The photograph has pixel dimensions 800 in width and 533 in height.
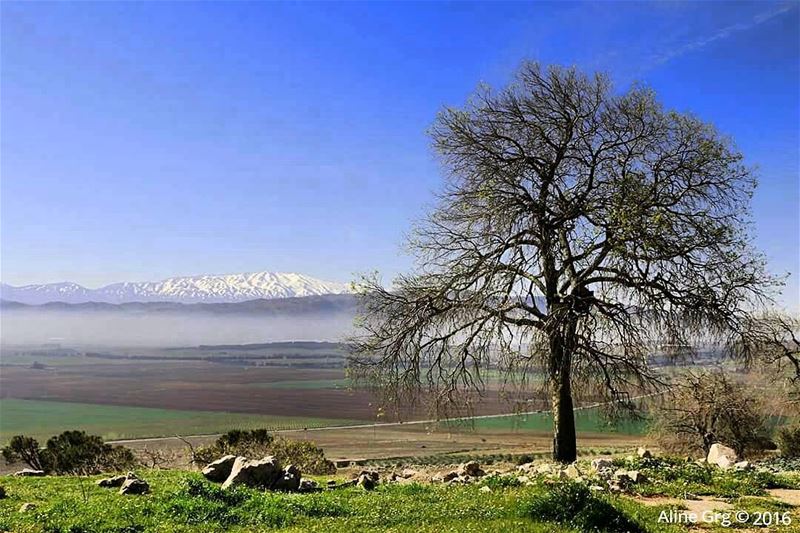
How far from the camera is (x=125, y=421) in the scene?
101 meters

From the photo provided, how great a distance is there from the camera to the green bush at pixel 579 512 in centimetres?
997

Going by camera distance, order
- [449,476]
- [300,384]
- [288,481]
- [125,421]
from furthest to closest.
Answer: [300,384]
[125,421]
[449,476]
[288,481]

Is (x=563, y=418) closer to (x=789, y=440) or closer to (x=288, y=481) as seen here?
(x=288, y=481)

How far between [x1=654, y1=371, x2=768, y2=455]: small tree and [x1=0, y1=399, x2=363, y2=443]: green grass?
177ft

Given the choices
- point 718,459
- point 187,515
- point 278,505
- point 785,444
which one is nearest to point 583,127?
point 718,459

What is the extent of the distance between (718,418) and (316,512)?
34157 mm

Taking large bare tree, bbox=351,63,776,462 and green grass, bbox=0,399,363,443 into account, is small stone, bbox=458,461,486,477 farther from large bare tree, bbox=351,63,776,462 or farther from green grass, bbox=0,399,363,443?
green grass, bbox=0,399,363,443

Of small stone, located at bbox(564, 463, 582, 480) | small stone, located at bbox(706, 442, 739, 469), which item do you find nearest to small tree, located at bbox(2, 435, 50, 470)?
small stone, located at bbox(564, 463, 582, 480)

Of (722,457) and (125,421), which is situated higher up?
(722,457)

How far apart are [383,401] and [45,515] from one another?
10250 millimetres

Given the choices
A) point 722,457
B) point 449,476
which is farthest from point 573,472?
point 722,457

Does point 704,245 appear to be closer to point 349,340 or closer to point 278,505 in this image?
point 349,340

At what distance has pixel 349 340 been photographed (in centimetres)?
1991

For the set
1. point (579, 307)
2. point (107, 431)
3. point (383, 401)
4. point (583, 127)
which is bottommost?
point (107, 431)
